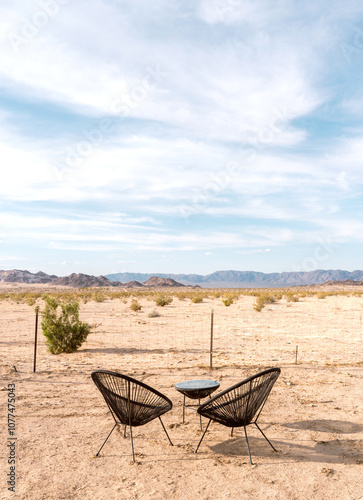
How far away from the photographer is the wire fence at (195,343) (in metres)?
10.1

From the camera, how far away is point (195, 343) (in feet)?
44.8

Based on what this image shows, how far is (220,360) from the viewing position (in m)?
10.4

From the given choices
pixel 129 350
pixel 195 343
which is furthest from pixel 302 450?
pixel 195 343

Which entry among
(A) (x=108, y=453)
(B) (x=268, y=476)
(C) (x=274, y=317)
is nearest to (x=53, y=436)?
(A) (x=108, y=453)

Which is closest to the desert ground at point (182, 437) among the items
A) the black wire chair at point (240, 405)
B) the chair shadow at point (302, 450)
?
the chair shadow at point (302, 450)

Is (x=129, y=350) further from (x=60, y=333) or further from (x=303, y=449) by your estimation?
(x=303, y=449)

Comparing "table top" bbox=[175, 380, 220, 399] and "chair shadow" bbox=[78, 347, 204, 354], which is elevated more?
"table top" bbox=[175, 380, 220, 399]

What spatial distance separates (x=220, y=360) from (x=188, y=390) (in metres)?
5.60

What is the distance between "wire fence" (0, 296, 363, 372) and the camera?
10078 mm

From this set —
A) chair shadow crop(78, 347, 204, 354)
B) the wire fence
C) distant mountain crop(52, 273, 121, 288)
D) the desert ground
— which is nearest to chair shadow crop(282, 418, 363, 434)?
the desert ground

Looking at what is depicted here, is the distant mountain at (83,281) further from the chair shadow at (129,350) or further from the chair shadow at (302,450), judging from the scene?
the chair shadow at (302,450)

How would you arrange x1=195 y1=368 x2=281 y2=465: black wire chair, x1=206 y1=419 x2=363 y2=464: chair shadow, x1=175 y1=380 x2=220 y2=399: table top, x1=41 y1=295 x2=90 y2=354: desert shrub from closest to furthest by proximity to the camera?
x1=195 y1=368 x2=281 y2=465: black wire chair
x1=206 y1=419 x2=363 y2=464: chair shadow
x1=175 y1=380 x2=220 y2=399: table top
x1=41 y1=295 x2=90 y2=354: desert shrub

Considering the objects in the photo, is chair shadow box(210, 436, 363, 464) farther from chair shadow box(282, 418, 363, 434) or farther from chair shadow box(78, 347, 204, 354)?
chair shadow box(78, 347, 204, 354)

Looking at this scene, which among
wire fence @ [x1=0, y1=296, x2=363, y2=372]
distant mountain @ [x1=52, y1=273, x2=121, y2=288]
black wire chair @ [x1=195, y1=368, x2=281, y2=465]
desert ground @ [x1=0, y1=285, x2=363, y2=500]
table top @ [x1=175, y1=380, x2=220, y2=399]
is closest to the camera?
desert ground @ [x1=0, y1=285, x2=363, y2=500]
